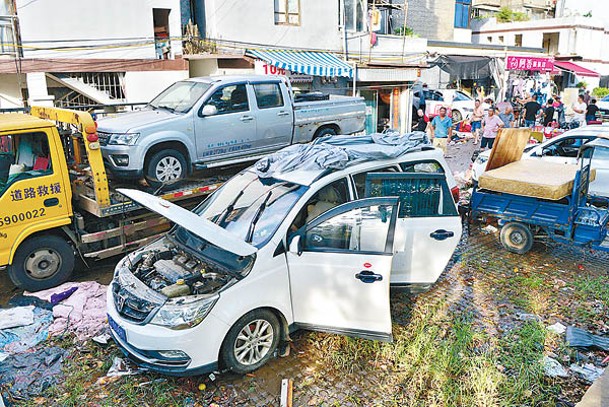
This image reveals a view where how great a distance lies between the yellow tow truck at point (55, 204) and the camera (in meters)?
6.59

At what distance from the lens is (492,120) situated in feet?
43.2

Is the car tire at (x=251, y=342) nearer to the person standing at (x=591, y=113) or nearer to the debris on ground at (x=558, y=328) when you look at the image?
the debris on ground at (x=558, y=328)

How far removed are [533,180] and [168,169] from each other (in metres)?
5.64

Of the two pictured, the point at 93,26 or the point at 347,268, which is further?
the point at 93,26

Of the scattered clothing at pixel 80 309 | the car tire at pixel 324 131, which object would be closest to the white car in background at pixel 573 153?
the car tire at pixel 324 131

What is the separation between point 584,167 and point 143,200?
21.0 ft

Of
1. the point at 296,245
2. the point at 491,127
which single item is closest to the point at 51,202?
the point at 296,245

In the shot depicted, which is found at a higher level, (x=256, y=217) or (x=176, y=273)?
(x=256, y=217)

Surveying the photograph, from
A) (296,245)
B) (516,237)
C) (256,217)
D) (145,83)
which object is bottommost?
(516,237)

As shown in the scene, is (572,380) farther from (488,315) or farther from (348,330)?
(348,330)

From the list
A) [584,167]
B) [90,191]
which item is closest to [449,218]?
[584,167]

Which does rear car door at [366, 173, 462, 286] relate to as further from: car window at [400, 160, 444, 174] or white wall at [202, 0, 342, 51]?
white wall at [202, 0, 342, 51]

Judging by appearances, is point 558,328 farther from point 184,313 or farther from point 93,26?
point 93,26

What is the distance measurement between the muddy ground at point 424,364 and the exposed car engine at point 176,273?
35.5 inches
